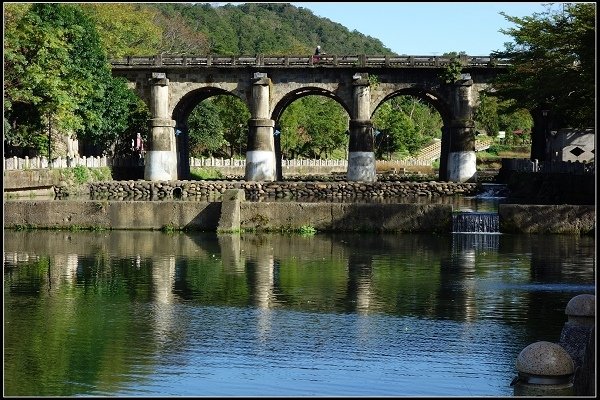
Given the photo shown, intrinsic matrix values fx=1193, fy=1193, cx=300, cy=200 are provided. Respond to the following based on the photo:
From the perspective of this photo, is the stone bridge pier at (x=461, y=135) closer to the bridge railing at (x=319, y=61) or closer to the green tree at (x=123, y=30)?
the bridge railing at (x=319, y=61)

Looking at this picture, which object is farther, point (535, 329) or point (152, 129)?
point (152, 129)

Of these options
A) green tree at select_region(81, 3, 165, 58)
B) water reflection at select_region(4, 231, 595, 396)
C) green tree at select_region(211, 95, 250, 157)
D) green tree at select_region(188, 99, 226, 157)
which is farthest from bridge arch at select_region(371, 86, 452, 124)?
water reflection at select_region(4, 231, 595, 396)

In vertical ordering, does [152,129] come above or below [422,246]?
above

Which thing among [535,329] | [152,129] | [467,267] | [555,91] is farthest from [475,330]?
[152,129]

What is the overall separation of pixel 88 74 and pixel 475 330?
46.1m

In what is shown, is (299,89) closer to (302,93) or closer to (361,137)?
(302,93)

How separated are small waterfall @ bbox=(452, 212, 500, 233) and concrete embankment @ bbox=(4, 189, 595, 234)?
0.71 metres

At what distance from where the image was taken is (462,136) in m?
71.2

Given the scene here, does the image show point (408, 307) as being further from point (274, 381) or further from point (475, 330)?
point (274, 381)

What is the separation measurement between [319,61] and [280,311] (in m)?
49.8

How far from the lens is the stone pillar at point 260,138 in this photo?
71.4m

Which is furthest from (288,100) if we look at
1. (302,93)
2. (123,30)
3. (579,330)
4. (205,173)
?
A: (579,330)

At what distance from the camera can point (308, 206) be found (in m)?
41.3

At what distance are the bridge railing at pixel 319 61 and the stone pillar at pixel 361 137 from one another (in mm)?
1209
